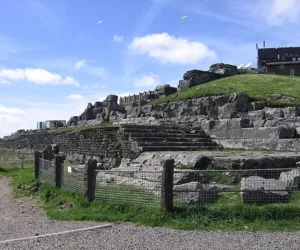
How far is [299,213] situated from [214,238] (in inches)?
79.9

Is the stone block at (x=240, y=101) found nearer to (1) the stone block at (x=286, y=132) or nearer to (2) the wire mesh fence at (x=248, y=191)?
(1) the stone block at (x=286, y=132)

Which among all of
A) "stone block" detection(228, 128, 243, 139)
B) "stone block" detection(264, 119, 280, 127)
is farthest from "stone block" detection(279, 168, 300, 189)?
"stone block" detection(228, 128, 243, 139)

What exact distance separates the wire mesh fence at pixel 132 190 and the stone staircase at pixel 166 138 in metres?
4.59

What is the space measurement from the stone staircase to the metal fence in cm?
447

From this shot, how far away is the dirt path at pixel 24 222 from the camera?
7.53 metres

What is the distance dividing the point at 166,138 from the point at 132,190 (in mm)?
7538

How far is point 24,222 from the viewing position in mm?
8500

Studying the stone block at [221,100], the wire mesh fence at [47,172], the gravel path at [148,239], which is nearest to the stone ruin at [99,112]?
the stone block at [221,100]

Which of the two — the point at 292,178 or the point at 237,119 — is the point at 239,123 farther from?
the point at 292,178

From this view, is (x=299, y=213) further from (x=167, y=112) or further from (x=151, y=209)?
(x=167, y=112)

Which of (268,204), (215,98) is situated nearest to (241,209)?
(268,204)

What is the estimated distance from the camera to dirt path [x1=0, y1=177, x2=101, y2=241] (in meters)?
7.53

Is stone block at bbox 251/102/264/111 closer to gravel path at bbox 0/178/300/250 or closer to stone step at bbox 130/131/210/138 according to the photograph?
stone step at bbox 130/131/210/138

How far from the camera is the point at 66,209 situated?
9.37 m
